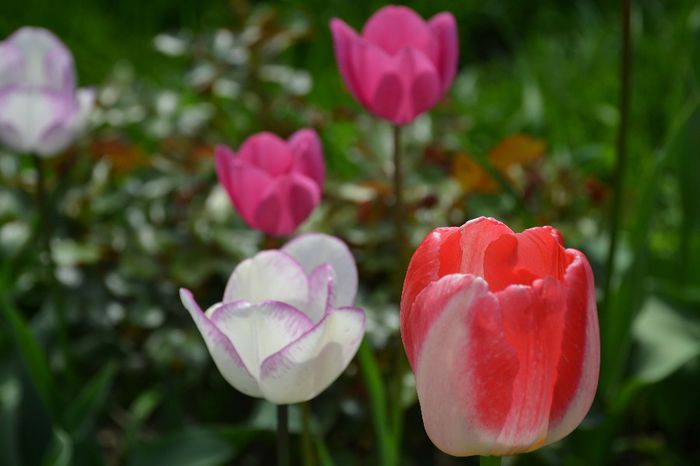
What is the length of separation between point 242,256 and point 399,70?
62 cm

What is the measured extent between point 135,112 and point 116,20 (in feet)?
6.23

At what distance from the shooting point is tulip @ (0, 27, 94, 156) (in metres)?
1.38

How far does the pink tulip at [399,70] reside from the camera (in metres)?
1.22

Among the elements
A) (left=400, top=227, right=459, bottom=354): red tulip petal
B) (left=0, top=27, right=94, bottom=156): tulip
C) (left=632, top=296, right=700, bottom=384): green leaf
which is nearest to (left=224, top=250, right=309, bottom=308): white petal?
(left=400, top=227, right=459, bottom=354): red tulip petal

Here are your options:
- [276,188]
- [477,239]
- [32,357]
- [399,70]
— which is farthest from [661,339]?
[477,239]

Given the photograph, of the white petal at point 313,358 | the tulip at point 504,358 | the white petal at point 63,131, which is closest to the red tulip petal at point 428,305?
the tulip at point 504,358

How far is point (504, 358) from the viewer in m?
0.65

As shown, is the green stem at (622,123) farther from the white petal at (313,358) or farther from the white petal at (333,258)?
the white petal at (313,358)

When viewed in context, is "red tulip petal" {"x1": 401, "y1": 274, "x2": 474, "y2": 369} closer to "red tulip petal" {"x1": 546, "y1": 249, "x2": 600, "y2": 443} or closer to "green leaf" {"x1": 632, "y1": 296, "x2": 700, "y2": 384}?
"red tulip petal" {"x1": 546, "y1": 249, "x2": 600, "y2": 443}

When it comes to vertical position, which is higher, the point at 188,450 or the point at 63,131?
the point at 63,131

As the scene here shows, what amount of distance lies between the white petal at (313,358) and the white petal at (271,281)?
0.26 ft

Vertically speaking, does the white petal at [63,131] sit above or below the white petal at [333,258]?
below

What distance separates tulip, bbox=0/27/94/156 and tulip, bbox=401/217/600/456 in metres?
0.86

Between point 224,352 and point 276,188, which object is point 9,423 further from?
point 224,352
